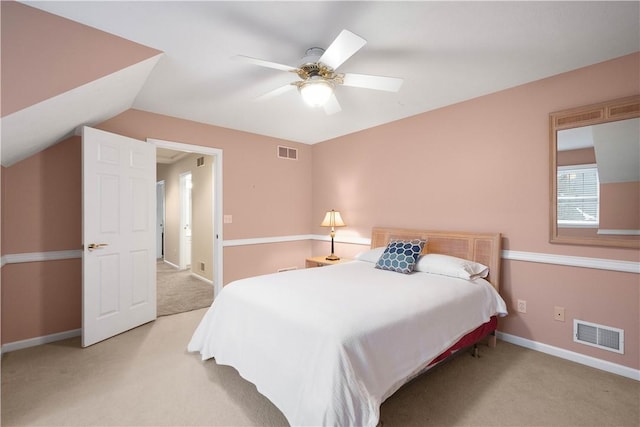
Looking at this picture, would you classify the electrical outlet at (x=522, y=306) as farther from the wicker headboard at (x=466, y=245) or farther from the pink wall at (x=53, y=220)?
the pink wall at (x=53, y=220)

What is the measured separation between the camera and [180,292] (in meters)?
4.56

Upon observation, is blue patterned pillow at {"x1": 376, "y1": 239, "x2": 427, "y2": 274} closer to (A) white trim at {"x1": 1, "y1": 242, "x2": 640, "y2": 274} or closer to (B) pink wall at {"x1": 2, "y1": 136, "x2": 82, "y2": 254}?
(A) white trim at {"x1": 1, "y1": 242, "x2": 640, "y2": 274}

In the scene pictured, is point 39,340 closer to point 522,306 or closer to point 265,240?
point 265,240

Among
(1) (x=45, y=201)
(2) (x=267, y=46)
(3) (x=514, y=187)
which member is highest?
(2) (x=267, y=46)

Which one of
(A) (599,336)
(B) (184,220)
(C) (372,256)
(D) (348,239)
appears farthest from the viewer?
(B) (184,220)

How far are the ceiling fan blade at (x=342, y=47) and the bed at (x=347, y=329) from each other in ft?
5.13

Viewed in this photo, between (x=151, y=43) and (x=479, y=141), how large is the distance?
9.91 ft

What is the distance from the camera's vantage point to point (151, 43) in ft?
6.70

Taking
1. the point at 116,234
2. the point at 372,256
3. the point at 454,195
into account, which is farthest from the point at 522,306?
the point at 116,234

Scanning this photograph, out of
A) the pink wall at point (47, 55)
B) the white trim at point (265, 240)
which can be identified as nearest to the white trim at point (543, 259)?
the white trim at point (265, 240)

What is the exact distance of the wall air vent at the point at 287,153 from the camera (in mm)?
4609

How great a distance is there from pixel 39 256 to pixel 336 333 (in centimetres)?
301

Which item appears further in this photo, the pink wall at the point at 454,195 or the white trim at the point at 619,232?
the pink wall at the point at 454,195

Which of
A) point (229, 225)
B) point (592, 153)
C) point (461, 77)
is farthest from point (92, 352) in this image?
point (592, 153)
